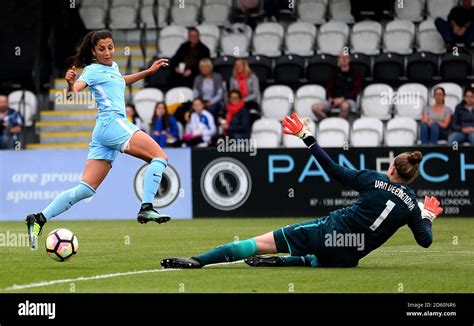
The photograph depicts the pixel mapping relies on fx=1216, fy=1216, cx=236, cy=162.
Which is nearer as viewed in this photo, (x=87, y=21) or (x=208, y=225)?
(x=208, y=225)

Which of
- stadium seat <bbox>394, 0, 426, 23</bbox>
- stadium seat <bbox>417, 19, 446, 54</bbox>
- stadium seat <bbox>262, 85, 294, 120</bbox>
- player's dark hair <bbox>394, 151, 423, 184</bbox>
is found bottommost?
player's dark hair <bbox>394, 151, 423, 184</bbox>

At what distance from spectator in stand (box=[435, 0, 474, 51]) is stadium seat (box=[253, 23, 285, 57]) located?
11.1 feet

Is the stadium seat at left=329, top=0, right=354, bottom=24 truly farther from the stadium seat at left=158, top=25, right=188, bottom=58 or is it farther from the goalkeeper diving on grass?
the goalkeeper diving on grass

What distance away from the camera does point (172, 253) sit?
46.0ft

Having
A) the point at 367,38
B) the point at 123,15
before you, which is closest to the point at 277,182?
the point at 367,38

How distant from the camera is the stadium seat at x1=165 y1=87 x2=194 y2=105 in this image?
79.2 ft

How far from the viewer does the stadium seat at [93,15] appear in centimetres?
2742

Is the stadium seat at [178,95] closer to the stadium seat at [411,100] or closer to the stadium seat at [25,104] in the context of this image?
the stadium seat at [25,104]

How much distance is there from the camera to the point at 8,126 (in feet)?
76.8

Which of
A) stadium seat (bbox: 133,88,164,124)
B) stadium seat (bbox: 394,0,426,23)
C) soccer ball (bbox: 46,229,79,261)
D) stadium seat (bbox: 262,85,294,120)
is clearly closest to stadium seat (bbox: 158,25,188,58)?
stadium seat (bbox: 133,88,164,124)
